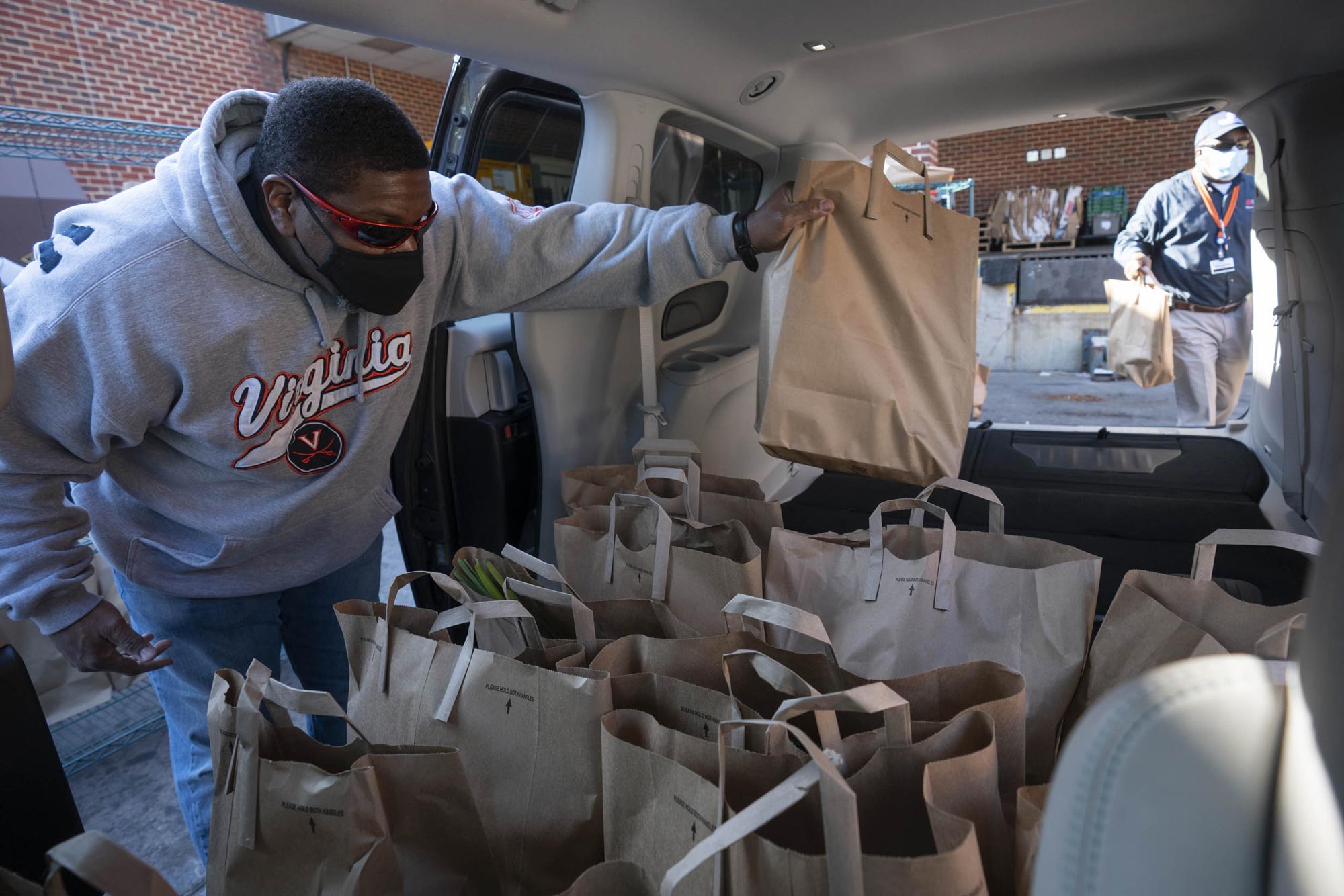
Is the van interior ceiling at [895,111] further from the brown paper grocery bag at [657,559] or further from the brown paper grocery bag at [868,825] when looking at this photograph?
the brown paper grocery bag at [868,825]

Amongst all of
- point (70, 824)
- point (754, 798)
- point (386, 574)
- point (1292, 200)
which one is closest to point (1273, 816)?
point (754, 798)

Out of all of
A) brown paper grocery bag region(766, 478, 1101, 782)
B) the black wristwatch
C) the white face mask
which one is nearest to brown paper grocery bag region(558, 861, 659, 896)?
brown paper grocery bag region(766, 478, 1101, 782)

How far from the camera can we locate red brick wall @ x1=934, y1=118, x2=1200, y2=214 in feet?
32.8

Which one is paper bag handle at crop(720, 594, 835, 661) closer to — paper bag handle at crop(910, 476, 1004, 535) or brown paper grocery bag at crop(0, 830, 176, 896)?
paper bag handle at crop(910, 476, 1004, 535)

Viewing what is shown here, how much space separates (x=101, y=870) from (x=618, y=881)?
1.63 ft

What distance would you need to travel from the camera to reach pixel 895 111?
8.25ft

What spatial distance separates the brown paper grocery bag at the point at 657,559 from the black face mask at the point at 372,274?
52 cm

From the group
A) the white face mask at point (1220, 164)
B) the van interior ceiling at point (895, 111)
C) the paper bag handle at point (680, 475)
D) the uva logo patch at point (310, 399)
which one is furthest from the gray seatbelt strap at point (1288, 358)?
the uva logo patch at point (310, 399)

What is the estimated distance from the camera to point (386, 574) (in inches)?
153

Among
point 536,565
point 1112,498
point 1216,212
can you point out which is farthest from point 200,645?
point 1216,212

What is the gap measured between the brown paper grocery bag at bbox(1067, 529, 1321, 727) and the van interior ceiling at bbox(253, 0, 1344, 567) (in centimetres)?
112

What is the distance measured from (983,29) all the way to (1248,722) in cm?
175

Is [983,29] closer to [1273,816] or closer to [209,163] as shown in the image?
[209,163]

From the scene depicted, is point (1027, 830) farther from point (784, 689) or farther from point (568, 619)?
point (568, 619)
